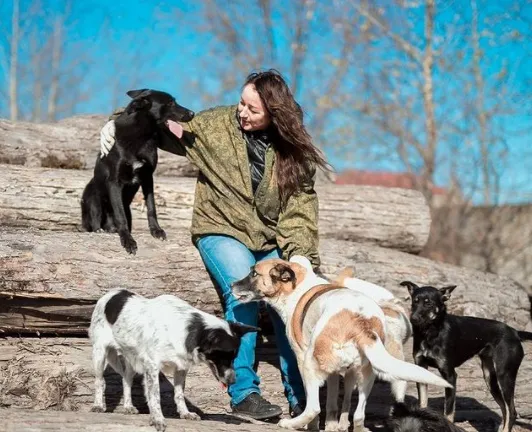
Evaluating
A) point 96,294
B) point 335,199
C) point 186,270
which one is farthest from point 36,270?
point 335,199

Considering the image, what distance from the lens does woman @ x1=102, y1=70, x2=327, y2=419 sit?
220 inches

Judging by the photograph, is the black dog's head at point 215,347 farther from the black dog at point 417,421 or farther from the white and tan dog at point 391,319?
the black dog at point 417,421

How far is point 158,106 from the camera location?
659cm

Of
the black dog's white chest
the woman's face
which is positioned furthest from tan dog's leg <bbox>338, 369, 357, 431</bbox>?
the black dog's white chest

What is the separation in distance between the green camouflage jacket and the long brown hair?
0.08 metres

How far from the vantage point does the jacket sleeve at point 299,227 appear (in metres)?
5.68

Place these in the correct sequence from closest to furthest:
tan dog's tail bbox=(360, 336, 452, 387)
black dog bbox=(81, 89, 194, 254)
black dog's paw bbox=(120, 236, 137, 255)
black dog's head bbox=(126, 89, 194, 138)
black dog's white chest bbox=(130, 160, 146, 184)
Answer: tan dog's tail bbox=(360, 336, 452, 387) → black dog's paw bbox=(120, 236, 137, 255) → black dog's head bbox=(126, 89, 194, 138) → black dog bbox=(81, 89, 194, 254) → black dog's white chest bbox=(130, 160, 146, 184)

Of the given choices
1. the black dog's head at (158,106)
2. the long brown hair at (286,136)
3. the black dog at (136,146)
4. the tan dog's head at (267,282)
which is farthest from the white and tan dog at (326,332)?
the black dog's head at (158,106)

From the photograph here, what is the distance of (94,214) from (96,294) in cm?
132

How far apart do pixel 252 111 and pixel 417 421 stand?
2.59 meters

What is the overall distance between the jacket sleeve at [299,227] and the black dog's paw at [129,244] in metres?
1.33

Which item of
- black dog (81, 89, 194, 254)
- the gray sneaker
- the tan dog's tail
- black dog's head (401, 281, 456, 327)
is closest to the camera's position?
the tan dog's tail

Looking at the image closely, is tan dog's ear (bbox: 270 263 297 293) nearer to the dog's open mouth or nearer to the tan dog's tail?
the tan dog's tail

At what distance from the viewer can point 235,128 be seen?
5.80m
